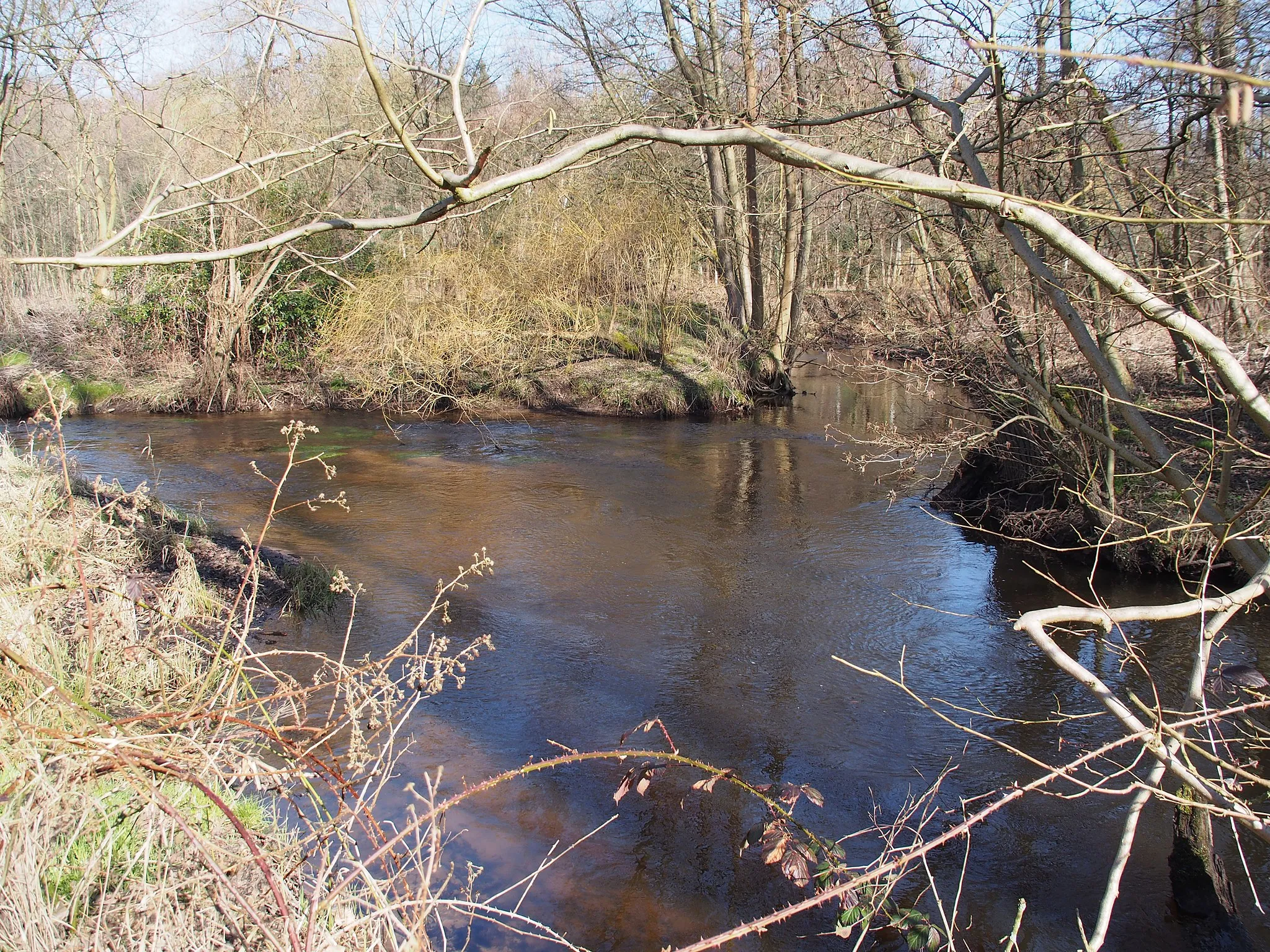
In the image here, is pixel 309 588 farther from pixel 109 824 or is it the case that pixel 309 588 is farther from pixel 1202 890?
pixel 1202 890

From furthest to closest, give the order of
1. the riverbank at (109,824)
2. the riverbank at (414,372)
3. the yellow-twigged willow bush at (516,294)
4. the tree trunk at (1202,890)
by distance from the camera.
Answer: the yellow-twigged willow bush at (516,294)
the riverbank at (414,372)
the tree trunk at (1202,890)
the riverbank at (109,824)

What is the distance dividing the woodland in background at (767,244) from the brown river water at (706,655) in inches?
24.6

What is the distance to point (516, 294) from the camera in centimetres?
1939

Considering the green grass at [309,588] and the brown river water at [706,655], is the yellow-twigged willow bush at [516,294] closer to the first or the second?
the brown river water at [706,655]

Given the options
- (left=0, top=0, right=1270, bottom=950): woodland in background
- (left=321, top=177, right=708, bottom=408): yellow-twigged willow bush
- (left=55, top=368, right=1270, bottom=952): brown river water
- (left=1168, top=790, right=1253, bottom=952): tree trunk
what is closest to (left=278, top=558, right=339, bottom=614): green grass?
(left=55, top=368, right=1270, bottom=952): brown river water

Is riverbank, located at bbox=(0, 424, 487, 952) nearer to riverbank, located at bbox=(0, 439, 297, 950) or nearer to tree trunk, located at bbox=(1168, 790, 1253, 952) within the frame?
riverbank, located at bbox=(0, 439, 297, 950)

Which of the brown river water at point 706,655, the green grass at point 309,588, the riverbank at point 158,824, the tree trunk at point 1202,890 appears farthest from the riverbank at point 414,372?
the riverbank at point 158,824

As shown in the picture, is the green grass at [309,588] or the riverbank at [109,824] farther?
the green grass at [309,588]

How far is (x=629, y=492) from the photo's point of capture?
40.8ft

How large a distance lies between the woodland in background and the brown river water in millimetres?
624

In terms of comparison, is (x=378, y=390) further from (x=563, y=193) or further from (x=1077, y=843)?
(x=1077, y=843)

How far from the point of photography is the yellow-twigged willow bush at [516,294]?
18250 millimetres

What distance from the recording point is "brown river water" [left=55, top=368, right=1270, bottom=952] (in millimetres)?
4711

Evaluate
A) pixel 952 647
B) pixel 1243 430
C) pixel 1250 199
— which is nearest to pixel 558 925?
pixel 952 647
